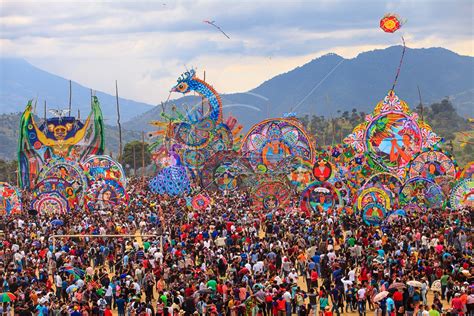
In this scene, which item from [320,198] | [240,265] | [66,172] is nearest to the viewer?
[240,265]

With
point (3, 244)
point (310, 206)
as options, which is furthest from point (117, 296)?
point (310, 206)

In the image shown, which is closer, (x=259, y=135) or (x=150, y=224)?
(x=150, y=224)

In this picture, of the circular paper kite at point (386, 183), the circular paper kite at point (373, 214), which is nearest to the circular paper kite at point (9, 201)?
the circular paper kite at point (386, 183)

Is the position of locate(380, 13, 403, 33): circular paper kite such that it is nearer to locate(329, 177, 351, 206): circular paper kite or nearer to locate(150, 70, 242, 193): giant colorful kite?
locate(329, 177, 351, 206): circular paper kite

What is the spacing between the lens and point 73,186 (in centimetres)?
4325

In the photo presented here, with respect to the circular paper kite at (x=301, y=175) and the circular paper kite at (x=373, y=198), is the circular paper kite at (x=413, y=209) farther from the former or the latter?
the circular paper kite at (x=301, y=175)

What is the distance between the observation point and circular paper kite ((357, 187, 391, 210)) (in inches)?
1462

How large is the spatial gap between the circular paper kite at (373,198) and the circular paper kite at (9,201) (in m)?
14.9

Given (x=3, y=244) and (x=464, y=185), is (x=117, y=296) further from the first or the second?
(x=464, y=185)

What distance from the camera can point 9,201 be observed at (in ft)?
138

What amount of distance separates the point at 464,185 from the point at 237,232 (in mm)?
11230

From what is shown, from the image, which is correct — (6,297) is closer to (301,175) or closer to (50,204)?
(50,204)

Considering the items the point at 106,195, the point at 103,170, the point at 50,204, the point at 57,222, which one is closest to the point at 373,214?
the point at 57,222

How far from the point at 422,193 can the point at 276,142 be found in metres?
12.8
